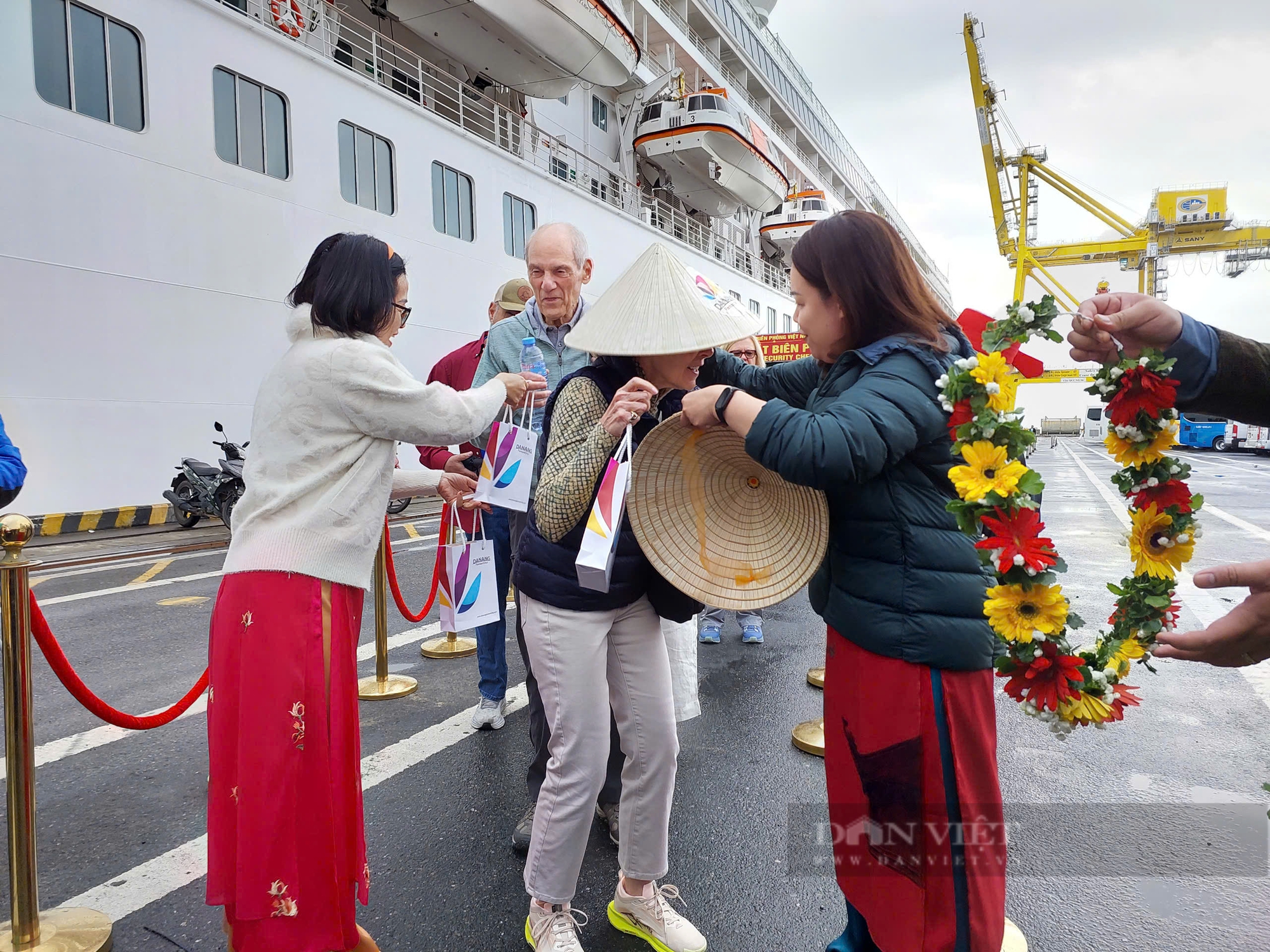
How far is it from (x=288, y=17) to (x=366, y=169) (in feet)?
7.24

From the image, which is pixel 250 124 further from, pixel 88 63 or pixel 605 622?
pixel 605 622

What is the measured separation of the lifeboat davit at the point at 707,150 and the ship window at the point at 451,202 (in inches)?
290

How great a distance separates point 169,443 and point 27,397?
1.57 metres

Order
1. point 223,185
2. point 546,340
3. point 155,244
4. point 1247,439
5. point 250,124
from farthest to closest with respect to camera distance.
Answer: point 1247,439 < point 250,124 < point 223,185 < point 155,244 < point 546,340

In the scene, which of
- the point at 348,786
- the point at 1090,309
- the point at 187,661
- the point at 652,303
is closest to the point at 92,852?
the point at 348,786

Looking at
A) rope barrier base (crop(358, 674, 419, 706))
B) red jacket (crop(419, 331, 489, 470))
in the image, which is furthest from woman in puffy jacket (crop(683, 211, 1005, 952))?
rope barrier base (crop(358, 674, 419, 706))

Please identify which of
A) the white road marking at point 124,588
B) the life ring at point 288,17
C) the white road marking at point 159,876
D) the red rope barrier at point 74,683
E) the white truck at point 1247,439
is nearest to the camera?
the red rope barrier at point 74,683

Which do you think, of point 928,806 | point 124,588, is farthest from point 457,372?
point 124,588

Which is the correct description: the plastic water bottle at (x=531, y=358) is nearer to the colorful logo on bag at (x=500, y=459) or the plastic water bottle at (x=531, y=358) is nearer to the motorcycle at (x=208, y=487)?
the colorful logo on bag at (x=500, y=459)

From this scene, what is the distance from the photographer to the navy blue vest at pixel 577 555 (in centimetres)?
197

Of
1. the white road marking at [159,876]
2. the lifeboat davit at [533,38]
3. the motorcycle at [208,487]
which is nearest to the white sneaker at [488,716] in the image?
the white road marking at [159,876]

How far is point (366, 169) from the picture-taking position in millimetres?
12008

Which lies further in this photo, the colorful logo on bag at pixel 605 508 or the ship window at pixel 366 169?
the ship window at pixel 366 169

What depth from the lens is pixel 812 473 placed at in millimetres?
1482
